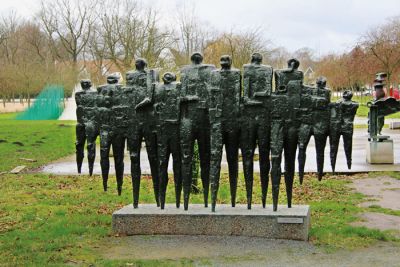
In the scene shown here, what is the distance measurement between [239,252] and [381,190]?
20.9 feet

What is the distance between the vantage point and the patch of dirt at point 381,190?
38.3 feet

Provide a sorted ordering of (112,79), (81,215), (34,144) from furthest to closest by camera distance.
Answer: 1. (34,144)
2. (81,215)
3. (112,79)

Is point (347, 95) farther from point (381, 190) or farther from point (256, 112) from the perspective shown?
point (381, 190)

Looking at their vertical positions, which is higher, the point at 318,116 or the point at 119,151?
the point at 318,116

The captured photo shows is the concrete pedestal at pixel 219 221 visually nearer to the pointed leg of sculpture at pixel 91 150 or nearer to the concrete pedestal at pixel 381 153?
the pointed leg of sculpture at pixel 91 150

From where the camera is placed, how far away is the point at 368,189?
1339cm

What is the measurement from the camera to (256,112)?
8.73m

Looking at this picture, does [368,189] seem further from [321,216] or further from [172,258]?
[172,258]

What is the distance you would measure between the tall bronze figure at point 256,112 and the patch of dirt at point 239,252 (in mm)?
972

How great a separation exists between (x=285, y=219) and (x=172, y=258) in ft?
5.89

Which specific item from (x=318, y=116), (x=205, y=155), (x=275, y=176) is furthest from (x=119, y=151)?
(x=318, y=116)

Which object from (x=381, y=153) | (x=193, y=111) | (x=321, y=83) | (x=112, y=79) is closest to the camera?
(x=321, y=83)

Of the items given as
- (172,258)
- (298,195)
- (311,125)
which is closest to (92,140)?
(172,258)

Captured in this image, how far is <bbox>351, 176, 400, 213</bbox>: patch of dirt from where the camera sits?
1169 centimetres
